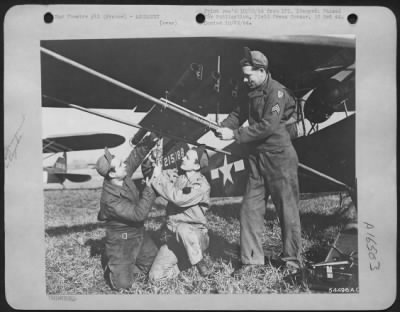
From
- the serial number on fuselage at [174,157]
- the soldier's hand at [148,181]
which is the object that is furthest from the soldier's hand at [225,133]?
the soldier's hand at [148,181]

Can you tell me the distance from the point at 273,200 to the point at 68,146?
557 mm

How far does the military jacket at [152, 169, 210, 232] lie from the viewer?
1.28 metres

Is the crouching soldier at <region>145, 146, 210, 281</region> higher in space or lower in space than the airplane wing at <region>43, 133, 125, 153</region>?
lower

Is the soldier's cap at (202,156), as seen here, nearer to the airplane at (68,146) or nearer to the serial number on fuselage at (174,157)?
the serial number on fuselage at (174,157)

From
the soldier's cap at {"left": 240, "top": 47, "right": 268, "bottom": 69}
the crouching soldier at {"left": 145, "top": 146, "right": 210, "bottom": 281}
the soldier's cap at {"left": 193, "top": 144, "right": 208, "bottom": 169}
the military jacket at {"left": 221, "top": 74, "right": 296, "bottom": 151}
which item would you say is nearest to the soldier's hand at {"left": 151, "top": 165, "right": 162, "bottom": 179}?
the crouching soldier at {"left": 145, "top": 146, "right": 210, "bottom": 281}

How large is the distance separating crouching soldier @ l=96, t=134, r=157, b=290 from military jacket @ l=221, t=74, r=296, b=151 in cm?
26

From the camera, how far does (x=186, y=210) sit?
1.28 metres

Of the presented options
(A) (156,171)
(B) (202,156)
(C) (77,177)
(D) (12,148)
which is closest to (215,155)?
(B) (202,156)

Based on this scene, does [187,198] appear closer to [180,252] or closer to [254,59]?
[180,252]

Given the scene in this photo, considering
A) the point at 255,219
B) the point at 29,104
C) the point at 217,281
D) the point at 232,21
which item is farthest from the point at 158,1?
the point at 217,281

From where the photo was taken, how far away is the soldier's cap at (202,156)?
1285 mm

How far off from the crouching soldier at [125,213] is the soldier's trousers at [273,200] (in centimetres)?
25

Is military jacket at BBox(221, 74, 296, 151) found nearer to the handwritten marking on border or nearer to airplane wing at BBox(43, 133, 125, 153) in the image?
airplane wing at BBox(43, 133, 125, 153)

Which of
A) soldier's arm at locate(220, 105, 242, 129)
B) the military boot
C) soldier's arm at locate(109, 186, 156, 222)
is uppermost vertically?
soldier's arm at locate(220, 105, 242, 129)
